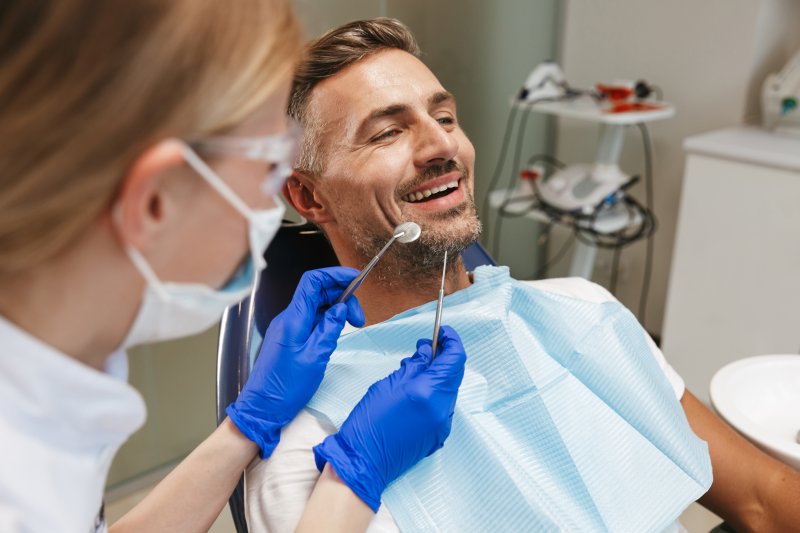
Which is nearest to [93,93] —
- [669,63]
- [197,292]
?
[197,292]

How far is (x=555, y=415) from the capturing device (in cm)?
112

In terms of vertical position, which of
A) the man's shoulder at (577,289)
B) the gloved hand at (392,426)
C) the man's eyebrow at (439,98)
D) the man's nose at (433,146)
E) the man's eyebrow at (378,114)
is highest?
the man's eyebrow at (439,98)

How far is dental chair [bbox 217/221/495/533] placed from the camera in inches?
49.6

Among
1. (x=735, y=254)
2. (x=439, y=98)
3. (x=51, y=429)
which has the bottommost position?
(x=735, y=254)

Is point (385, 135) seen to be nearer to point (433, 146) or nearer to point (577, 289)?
point (433, 146)

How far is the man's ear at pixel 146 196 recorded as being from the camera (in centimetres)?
53

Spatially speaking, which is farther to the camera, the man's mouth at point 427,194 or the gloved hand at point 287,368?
the man's mouth at point 427,194

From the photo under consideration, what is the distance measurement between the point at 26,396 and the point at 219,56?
0.32 m

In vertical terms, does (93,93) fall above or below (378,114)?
above

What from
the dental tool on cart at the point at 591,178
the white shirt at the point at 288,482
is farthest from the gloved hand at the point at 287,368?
the dental tool on cart at the point at 591,178

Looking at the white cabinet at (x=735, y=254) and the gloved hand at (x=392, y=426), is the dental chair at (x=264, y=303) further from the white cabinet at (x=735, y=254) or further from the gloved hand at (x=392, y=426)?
the white cabinet at (x=735, y=254)

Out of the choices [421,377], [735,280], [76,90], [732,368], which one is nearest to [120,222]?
[76,90]

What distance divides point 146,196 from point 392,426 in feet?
1.69

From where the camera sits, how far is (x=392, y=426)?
96cm
